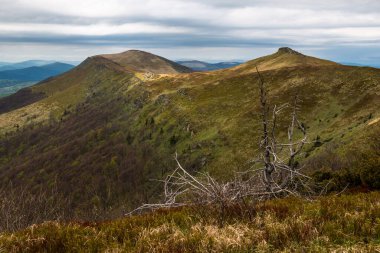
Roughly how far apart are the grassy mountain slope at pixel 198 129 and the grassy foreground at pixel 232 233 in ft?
134

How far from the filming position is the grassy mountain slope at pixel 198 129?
78438 millimetres

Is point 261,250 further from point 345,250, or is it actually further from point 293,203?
point 293,203

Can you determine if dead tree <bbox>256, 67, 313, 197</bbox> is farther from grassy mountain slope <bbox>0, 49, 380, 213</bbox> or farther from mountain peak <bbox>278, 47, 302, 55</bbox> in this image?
mountain peak <bbox>278, 47, 302, 55</bbox>

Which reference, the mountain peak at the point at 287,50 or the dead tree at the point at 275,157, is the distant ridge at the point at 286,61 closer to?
the mountain peak at the point at 287,50

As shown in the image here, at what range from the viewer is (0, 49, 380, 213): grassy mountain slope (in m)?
78.4

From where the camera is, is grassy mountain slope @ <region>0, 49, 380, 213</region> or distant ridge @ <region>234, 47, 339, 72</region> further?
distant ridge @ <region>234, 47, 339, 72</region>

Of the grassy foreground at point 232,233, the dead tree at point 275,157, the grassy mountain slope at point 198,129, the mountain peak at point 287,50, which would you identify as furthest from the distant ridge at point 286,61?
the grassy foreground at point 232,233

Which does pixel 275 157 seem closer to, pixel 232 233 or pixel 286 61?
pixel 232 233

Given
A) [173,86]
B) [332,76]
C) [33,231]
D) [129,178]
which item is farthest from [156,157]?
[33,231]

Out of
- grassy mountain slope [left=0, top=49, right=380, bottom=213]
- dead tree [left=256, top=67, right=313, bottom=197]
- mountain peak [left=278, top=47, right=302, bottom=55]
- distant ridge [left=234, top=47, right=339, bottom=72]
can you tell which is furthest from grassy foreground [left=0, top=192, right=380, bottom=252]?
mountain peak [left=278, top=47, right=302, bottom=55]

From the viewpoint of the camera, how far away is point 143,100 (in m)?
167

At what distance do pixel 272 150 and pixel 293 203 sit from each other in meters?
3.22

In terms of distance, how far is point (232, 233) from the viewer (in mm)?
7430

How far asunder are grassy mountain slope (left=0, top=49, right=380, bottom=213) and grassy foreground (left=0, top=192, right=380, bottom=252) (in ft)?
134
